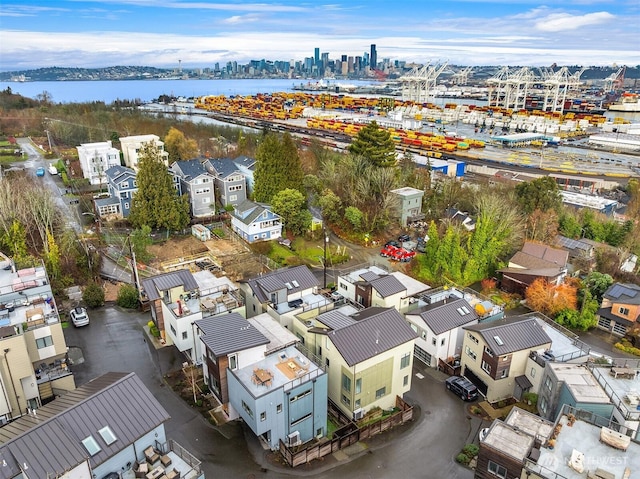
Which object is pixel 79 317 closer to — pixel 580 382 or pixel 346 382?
pixel 346 382

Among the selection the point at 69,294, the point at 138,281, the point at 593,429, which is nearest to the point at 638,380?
the point at 593,429

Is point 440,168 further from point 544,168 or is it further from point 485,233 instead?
point 485,233

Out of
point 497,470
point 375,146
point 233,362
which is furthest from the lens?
point 375,146

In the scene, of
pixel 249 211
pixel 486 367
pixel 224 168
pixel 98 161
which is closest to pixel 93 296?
pixel 249 211

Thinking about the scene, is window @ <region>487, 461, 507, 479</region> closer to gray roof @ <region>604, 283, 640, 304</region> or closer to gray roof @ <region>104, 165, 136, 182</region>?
gray roof @ <region>604, 283, 640, 304</region>

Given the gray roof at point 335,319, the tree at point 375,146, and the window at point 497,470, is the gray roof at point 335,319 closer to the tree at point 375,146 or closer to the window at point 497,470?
the window at point 497,470

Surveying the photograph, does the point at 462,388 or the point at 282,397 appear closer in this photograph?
the point at 282,397
